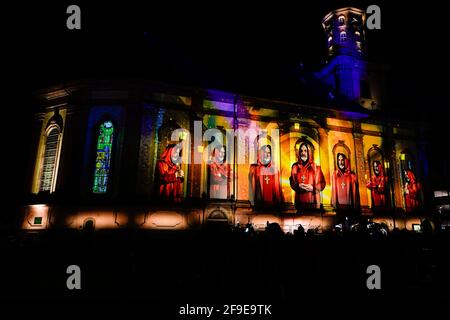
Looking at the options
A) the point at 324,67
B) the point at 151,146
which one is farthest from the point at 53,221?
the point at 324,67

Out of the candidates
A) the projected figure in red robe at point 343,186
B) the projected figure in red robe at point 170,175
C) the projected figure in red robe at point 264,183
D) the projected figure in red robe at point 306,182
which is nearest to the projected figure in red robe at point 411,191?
the projected figure in red robe at point 343,186

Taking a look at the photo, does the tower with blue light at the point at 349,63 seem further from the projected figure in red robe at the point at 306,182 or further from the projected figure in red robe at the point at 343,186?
the projected figure in red robe at the point at 306,182

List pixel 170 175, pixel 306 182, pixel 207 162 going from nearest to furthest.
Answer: pixel 170 175, pixel 207 162, pixel 306 182

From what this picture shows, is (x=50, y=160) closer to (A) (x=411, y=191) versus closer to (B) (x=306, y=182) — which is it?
(B) (x=306, y=182)

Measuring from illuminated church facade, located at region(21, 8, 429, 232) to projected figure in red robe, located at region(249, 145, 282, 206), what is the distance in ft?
0.27

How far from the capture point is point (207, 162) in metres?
22.2

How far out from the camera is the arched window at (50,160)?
69.3 feet

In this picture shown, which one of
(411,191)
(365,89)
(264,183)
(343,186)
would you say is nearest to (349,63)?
(365,89)

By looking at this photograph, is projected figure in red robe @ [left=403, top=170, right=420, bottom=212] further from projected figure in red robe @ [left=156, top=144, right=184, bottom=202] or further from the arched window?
the arched window

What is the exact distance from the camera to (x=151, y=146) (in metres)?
21.1

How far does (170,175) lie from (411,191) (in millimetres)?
21494

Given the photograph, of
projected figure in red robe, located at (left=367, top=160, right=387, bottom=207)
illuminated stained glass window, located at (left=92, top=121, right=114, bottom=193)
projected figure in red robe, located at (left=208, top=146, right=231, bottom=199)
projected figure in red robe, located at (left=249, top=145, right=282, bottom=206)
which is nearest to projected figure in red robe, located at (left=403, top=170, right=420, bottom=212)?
projected figure in red robe, located at (left=367, top=160, right=387, bottom=207)

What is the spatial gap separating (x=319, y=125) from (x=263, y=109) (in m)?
5.30

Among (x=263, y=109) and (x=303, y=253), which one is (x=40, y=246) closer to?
(x=303, y=253)
